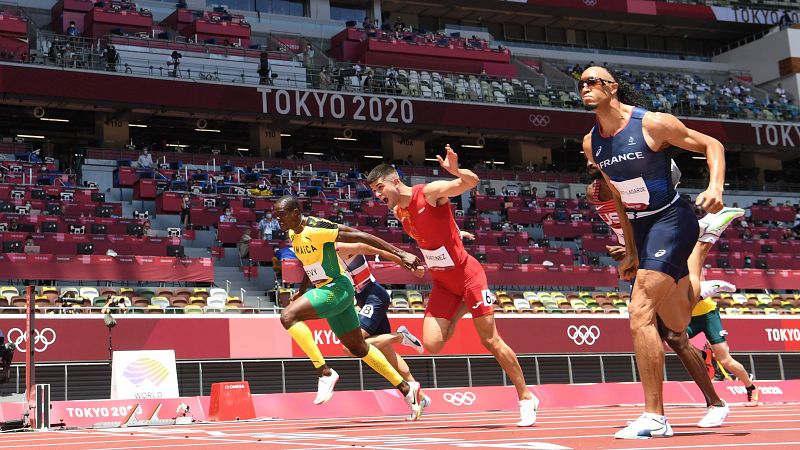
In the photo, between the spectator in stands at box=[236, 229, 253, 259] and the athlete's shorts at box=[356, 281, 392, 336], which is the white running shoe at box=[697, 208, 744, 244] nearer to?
the athlete's shorts at box=[356, 281, 392, 336]

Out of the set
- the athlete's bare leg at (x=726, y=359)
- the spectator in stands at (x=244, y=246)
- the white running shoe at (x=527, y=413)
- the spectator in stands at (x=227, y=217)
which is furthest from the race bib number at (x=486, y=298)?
the spectator in stands at (x=227, y=217)

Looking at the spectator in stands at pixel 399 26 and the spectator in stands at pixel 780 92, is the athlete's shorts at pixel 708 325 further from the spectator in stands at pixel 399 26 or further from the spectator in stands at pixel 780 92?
the spectator in stands at pixel 780 92

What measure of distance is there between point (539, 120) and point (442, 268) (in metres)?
35.7

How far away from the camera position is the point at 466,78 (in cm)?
4591

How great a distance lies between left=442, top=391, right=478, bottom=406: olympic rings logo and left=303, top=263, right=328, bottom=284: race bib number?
705 centimetres

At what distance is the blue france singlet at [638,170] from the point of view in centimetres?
706

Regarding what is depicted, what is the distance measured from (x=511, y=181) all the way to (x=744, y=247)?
1022 centimetres

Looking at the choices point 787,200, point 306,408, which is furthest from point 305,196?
point 787,200

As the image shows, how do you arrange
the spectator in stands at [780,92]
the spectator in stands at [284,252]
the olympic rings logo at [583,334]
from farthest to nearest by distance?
1. the spectator in stands at [780,92]
2. the spectator in stands at [284,252]
3. the olympic rings logo at [583,334]

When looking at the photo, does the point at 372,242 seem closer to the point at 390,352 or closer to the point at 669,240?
the point at 390,352

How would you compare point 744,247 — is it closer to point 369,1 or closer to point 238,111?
point 238,111

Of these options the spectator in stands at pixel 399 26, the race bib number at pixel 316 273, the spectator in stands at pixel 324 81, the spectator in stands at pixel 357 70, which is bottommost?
the race bib number at pixel 316 273

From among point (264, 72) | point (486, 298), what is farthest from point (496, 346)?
point (264, 72)

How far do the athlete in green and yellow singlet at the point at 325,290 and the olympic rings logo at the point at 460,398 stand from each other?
243 inches
